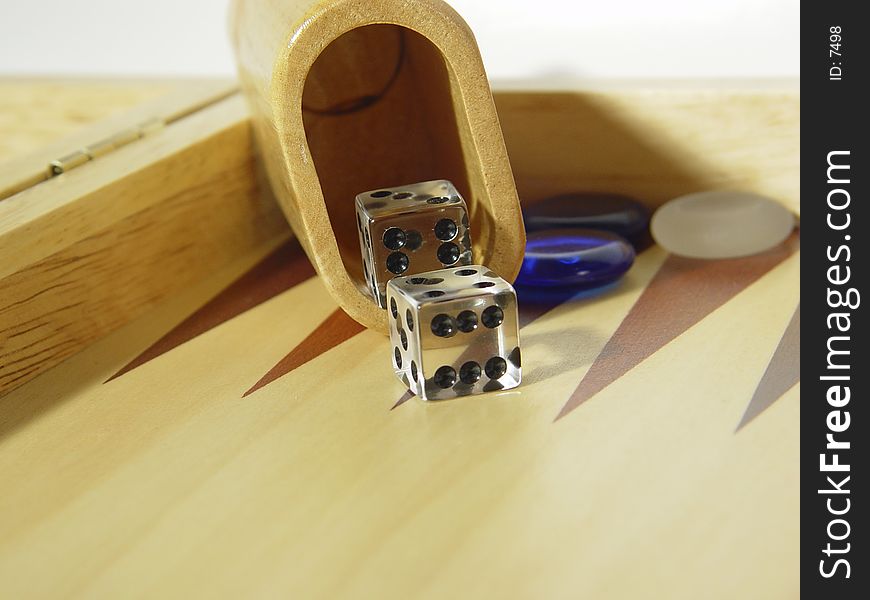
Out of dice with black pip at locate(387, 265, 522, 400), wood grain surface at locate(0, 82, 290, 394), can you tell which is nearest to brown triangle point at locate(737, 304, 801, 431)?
dice with black pip at locate(387, 265, 522, 400)

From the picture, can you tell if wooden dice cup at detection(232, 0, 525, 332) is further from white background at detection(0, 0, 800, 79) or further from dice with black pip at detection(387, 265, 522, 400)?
white background at detection(0, 0, 800, 79)

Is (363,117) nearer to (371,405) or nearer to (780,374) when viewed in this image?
(371,405)

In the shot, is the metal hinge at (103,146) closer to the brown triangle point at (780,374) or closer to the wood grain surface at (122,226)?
the wood grain surface at (122,226)

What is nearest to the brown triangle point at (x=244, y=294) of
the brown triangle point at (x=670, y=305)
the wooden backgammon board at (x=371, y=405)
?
the wooden backgammon board at (x=371, y=405)

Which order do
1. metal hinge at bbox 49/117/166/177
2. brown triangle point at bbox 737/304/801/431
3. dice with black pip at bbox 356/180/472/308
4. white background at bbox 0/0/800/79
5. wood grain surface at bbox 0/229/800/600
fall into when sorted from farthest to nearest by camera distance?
white background at bbox 0/0/800/79 → metal hinge at bbox 49/117/166/177 → dice with black pip at bbox 356/180/472/308 → brown triangle point at bbox 737/304/801/431 → wood grain surface at bbox 0/229/800/600

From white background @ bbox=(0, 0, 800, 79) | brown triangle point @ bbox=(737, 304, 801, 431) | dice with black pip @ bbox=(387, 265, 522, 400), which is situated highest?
white background @ bbox=(0, 0, 800, 79)

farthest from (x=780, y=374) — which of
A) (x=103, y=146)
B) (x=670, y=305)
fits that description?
A: (x=103, y=146)
